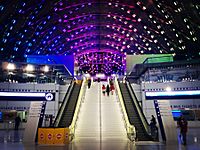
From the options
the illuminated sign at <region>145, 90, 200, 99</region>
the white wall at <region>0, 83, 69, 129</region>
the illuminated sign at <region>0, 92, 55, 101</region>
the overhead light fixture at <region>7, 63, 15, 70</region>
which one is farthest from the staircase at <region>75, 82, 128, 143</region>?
the overhead light fixture at <region>7, 63, 15, 70</region>

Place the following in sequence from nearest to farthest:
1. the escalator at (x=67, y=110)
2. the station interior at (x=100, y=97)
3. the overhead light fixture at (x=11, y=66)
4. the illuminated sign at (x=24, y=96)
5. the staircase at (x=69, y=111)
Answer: the station interior at (x=100, y=97) → the escalator at (x=67, y=110) → the staircase at (x=69, y=111) → the illuminated sign at (x=24, y=96) → the overhead light fixture at (x=11, y=66)

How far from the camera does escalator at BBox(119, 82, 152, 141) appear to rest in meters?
17.4

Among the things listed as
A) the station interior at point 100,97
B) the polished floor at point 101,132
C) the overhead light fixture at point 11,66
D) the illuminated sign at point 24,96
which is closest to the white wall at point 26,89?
the station interior at point 100,97

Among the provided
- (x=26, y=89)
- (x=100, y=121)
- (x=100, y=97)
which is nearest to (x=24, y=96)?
(x=26, y=89)

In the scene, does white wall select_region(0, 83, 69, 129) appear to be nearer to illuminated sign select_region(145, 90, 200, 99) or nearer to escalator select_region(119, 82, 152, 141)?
escalator select_region(119, 82, 152, 141)

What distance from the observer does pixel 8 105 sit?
104 feet

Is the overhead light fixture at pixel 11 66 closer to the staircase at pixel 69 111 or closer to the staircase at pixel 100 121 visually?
the staircase at pixel 69 111

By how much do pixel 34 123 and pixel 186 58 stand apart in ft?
82.8

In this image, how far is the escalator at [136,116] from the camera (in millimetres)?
17438

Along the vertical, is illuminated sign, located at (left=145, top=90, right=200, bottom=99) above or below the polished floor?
above

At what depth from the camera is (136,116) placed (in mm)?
19953

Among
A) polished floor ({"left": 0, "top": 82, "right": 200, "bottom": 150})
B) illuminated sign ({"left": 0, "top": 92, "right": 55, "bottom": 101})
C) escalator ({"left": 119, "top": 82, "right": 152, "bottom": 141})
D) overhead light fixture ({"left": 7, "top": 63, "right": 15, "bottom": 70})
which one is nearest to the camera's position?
polished floor ({"left": 0, "top": 82, "right": 200, "bottom": 150})

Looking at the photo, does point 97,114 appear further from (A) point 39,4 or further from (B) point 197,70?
(A) point 39,4

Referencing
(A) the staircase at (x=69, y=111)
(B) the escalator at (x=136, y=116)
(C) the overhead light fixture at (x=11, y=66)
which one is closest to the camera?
(B) the escalator at (x=136, y=116)
